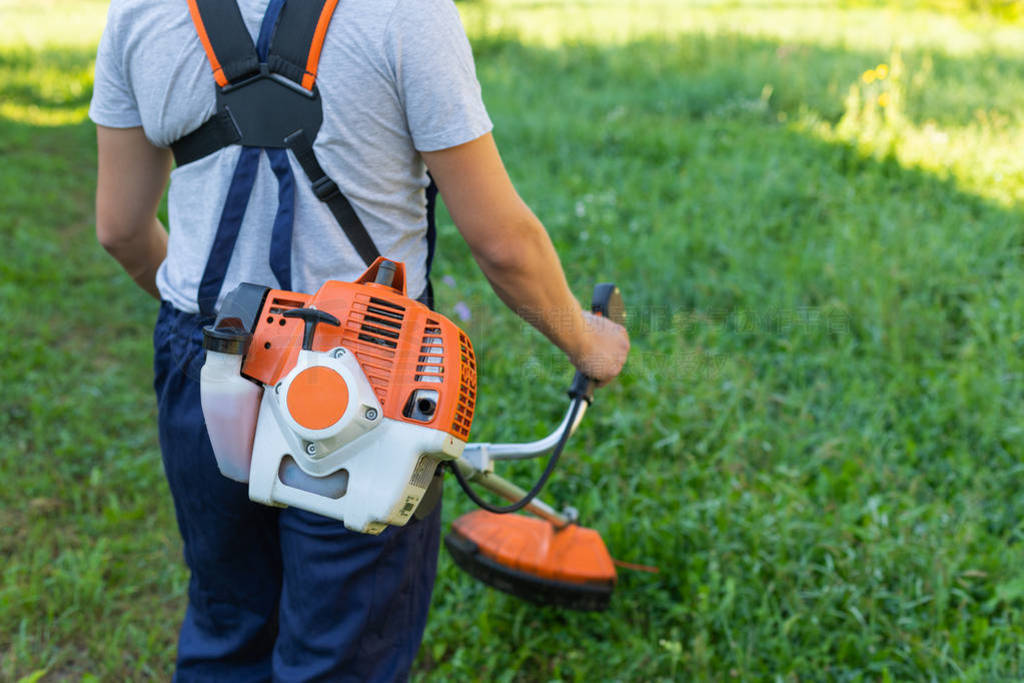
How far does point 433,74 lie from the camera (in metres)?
1.34

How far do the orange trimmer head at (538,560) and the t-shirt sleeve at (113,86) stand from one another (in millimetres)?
1522

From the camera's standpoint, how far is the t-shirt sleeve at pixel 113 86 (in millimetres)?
1472

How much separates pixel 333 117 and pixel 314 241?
22 cm

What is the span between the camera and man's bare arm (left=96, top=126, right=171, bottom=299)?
164cm

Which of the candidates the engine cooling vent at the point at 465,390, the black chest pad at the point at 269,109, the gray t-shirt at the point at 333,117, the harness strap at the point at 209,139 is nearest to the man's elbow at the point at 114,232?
the gray t-shirt at the point at 333,117

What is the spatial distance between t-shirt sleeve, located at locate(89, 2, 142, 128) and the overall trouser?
0.36m

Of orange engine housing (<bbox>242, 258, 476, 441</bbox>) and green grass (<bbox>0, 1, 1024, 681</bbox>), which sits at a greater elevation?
orange engine housing (<bbox>242, 258, 476, 441</bbox>)

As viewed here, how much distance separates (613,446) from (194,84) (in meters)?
2.03

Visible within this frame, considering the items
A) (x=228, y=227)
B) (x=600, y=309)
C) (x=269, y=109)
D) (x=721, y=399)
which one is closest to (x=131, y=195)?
(x=228, y=227)

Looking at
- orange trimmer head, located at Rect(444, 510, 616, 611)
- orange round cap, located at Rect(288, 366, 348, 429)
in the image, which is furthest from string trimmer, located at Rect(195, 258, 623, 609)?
orange trimmer head, located at Rect(444, 510, 616, 611)

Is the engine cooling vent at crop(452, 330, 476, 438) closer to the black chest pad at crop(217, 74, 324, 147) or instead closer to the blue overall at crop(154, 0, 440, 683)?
the blue overall at crop(154, 0, 440, 683)

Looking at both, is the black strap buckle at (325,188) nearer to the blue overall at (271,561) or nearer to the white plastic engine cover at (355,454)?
the blue overall at (271,561)

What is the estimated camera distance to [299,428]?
50.6 inches

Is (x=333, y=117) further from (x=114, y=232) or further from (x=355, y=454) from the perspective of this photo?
(x=114, y=232)
